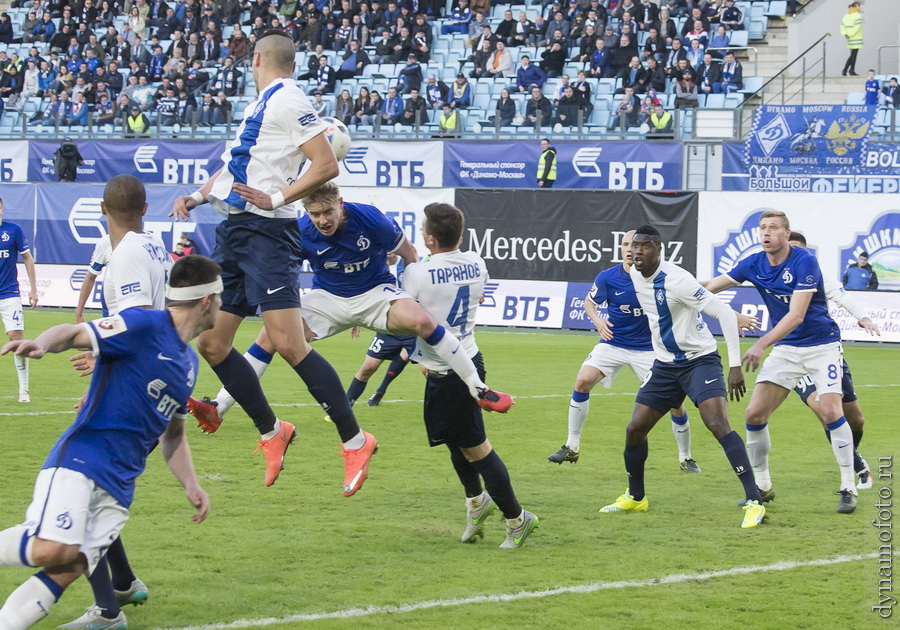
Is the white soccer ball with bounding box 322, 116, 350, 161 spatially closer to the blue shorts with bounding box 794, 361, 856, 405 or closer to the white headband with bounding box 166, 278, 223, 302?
the white headband with bounding box 166, 278, 223, 302

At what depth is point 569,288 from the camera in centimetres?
2192

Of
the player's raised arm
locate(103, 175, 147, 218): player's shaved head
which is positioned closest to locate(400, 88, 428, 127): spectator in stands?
locate(103, 175, 147, 218): player's shaved head

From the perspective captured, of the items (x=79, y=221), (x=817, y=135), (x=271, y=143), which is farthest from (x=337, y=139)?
(x=79, y=221)

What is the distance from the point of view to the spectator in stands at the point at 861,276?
65.3 feet

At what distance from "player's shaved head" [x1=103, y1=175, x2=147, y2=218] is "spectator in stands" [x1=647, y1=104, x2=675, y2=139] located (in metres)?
19.3

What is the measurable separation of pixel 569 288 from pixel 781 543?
14.9 m

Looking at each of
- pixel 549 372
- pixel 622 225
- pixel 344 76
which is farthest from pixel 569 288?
pixel 344 76

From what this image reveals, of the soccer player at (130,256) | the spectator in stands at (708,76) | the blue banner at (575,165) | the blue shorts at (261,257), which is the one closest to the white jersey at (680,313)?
the blue shorts at (261,257)

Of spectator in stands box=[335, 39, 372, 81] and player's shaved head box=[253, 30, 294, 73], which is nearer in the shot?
player's shaved head box=[253, 30, 294, 73]

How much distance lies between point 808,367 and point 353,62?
23.3m

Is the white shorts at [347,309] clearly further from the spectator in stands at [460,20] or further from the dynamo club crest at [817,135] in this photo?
the spectator in stands at [460,20]

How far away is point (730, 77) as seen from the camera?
2688 cm

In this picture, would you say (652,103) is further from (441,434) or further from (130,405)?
(130,405)

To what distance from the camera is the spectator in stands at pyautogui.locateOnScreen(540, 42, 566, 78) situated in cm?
2817
